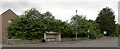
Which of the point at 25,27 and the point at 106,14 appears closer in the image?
the point at 25,27

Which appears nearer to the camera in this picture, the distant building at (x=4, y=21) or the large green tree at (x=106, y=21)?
the distant building at (x=4, y=21)

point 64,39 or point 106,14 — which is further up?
point 106,14

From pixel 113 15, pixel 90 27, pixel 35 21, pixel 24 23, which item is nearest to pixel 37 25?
pixel 35 21

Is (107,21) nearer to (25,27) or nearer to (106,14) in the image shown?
(106,14)

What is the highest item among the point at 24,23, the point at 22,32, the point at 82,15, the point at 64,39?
the point at 82,15

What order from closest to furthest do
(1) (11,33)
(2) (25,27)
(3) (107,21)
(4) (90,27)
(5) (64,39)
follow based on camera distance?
1. (2) (25,27)
2. (1) (11,33)
3. (5) (64,39)
4. (4) (90,27)
5. (3) (107,21)

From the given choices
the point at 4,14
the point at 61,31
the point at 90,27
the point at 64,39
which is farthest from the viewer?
the point at 4,14

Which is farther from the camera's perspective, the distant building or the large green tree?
the large green tree

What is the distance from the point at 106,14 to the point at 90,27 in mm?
19521

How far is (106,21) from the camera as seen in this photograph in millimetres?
46594

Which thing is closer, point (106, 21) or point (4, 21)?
point (4, 21)

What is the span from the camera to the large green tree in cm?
4691

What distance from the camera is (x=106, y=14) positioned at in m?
48.1

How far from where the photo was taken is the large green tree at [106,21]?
154ft
